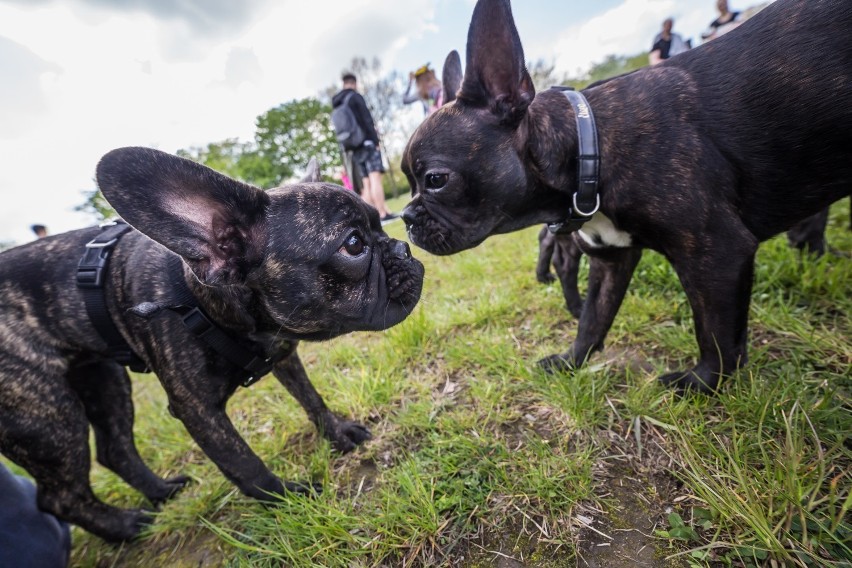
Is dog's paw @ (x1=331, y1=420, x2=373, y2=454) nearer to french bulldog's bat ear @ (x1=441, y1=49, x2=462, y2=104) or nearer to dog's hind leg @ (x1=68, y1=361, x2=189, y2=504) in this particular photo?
dog's hind leg @ (x1=68, y1=361, x2=189, y2=504)

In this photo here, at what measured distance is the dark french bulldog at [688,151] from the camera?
1892 millimetres

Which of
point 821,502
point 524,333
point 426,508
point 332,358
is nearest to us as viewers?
point 821,502

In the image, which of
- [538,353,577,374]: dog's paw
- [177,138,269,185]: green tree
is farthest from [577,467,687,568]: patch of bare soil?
[177,138,269,185]: green tree

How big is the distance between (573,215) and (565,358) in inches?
40.7

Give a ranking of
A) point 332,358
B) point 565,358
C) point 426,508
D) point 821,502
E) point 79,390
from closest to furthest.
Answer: point 821,502, point 426,508, point 79,390, point 565,358, point 332,358

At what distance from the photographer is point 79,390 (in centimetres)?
252

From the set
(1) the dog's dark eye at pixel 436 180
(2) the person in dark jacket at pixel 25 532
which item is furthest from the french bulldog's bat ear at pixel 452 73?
(2) the person in dark jacket at pixel 25 532

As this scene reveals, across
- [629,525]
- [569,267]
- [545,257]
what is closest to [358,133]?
[545,257]

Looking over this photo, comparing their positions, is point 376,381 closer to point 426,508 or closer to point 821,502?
point 426,508

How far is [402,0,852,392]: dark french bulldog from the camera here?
189cm

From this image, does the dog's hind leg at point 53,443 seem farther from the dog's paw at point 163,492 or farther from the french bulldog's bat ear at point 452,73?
the french bulldog's bat ear at point 452,73

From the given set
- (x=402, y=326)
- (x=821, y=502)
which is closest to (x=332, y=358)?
(x=402, y=326)

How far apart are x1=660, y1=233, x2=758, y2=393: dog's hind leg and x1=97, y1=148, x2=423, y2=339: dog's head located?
4.75 ft

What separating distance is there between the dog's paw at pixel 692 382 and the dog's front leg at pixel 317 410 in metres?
1.86
